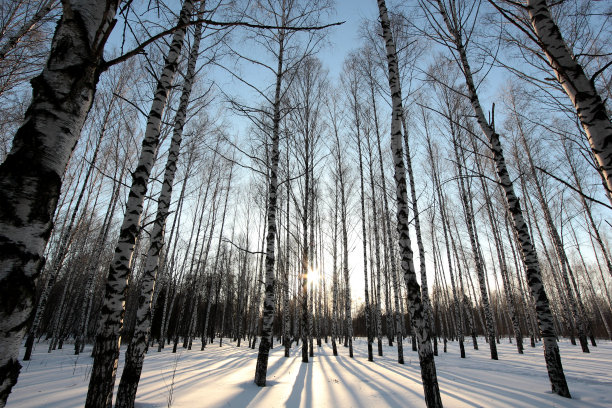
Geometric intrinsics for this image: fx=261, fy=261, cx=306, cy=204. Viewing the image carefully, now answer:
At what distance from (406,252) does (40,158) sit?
13.9ft

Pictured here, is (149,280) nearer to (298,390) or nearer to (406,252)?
(298,390)

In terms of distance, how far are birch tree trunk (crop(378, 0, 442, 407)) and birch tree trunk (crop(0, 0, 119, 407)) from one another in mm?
4138

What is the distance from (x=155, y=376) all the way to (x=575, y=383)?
954 centimetres

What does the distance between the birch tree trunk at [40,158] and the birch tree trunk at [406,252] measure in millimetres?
4138

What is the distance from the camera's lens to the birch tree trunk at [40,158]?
78 centimetres

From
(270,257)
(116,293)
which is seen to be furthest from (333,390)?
(116,293)

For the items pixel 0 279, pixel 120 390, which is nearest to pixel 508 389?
pixel 120 390

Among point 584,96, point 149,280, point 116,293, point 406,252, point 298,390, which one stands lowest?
point 298,390

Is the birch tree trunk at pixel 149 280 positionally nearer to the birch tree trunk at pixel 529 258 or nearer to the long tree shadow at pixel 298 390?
the long tree shadow at pixel 298 390

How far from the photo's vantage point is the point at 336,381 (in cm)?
613

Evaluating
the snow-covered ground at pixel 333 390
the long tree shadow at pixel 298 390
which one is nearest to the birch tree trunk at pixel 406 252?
the snow-covered ground at pixel 333 390

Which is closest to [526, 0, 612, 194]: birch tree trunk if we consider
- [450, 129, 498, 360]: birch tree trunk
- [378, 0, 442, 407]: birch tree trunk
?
[378, 0, 442, 407]: birch tree trunk

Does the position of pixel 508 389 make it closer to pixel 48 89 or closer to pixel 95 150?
pixel 48 89

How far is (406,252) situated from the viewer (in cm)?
419
